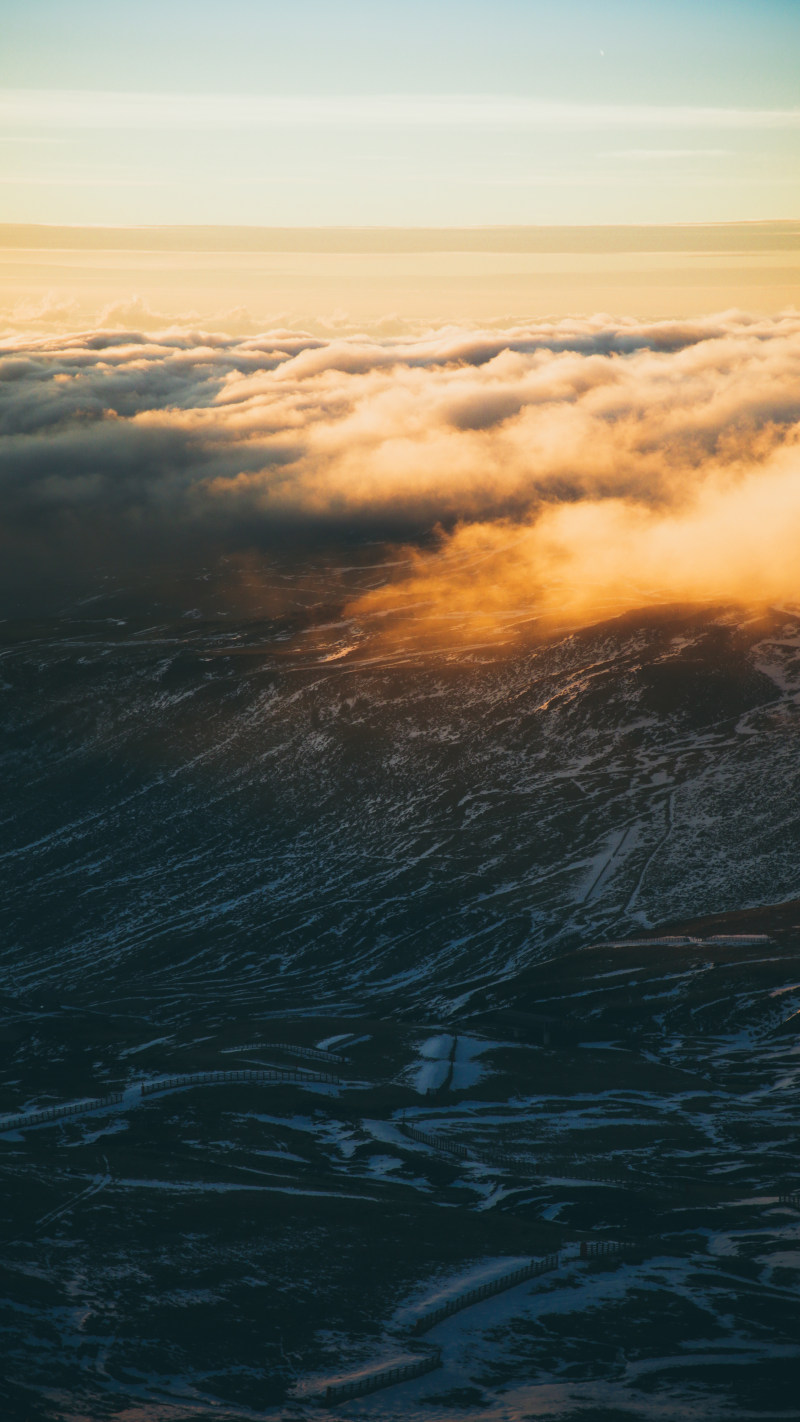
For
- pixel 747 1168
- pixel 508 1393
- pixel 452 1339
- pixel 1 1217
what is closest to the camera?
pixel 508 1393

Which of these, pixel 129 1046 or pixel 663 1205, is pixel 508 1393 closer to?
pixel 663 1205

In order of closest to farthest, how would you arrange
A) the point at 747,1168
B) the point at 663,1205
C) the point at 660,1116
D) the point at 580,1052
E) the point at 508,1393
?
1. the point at 508,1393
2. the point at 663,1205
3. the point at 747,1168
4. the point at 660,1116
5. the point at 580,1052

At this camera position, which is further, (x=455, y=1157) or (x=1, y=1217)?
(x=455, y=1157)

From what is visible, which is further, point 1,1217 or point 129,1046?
point 129,1046

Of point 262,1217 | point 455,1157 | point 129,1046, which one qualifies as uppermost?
point 262,1217

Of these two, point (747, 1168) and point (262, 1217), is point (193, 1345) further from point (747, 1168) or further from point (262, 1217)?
point (747, 1168)

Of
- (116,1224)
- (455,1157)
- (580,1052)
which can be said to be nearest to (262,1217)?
(116,1224)

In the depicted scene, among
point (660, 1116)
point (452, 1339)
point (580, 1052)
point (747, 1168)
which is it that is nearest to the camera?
point (452, 1339)

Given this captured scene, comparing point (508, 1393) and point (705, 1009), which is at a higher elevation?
point (508, 1393)

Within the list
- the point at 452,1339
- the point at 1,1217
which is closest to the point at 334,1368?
the point at 452,1339
